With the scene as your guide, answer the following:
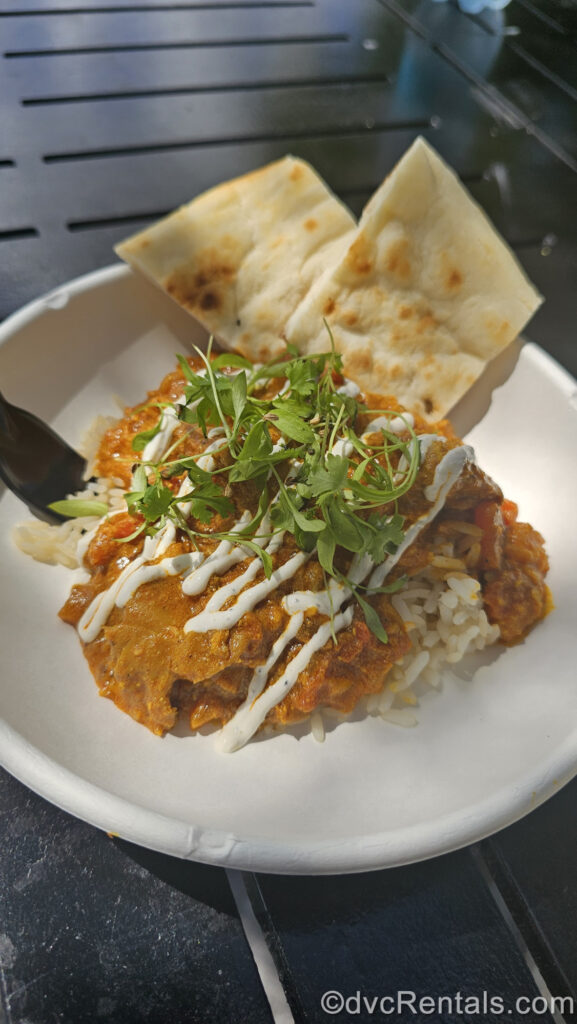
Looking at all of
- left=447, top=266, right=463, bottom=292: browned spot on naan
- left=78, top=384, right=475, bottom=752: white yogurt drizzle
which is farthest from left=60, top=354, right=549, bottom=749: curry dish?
left=447, top=266, right=463, bottom=292: browned spot on naan

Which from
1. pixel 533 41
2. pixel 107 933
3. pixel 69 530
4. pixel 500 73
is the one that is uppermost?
pixel 533 41

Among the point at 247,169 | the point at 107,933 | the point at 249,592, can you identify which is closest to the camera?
the point at 107,933

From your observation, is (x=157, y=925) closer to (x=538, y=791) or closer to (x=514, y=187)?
(x=538, y=791)

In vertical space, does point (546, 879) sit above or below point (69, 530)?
above

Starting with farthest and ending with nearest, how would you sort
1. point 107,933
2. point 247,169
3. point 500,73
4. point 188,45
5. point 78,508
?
point 188,45, point 500,73, point 247,169, point 78,508, point 107,933

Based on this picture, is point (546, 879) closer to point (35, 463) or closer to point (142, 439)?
point (142, 439)

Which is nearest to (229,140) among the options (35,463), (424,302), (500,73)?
(500,73)

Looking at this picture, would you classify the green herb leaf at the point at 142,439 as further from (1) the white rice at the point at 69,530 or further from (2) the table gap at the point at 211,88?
(2) the table gap at the point at 211,88

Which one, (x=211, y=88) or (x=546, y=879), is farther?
(x=211, y=88)
